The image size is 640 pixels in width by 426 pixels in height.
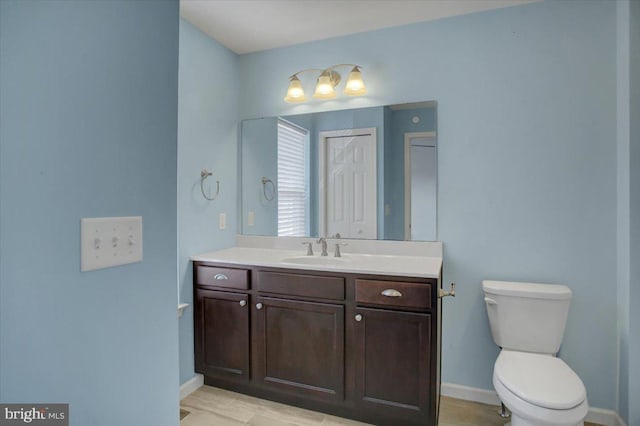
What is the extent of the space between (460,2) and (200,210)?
2115 millimetres

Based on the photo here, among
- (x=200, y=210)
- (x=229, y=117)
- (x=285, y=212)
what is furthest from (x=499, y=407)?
(x=229, y=117)

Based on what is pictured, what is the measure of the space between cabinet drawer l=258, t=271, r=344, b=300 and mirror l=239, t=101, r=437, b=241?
23.8 inches

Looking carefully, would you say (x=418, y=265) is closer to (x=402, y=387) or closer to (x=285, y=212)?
(x=402, y=387)

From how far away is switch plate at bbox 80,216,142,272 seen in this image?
805 mm

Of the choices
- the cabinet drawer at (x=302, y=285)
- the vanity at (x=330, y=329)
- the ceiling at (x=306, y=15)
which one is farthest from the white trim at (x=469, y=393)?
the ceiling at (x=306, y=15)

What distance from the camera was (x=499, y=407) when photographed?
2.20 meters

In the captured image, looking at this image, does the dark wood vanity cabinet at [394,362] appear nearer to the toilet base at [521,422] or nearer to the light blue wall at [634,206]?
the toilet base at [521,422]

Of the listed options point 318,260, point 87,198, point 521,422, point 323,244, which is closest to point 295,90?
point 323,244

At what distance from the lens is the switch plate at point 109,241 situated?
805 mm

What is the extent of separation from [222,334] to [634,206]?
2445mm

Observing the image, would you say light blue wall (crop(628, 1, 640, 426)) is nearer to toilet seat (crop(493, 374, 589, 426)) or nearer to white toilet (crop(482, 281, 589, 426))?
white toilet (crop(482, 281, 589, 426))

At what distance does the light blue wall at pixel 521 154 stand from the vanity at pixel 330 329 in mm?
357

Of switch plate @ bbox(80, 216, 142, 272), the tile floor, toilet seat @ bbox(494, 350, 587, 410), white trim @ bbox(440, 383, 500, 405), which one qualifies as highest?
switch plate @ bbox(80, 216, 142, 272)

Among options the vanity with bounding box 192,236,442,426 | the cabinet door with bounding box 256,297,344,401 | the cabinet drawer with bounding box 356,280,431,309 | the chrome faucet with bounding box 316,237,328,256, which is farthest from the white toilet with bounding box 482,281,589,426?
the chrome faucet with bounding box 316,237,328,256
